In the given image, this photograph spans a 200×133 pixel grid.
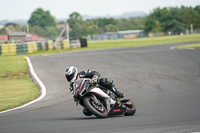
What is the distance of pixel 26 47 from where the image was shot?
50812 millimetres

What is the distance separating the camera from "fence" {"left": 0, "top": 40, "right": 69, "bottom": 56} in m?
48.8

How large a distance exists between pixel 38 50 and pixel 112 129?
47.8 meters

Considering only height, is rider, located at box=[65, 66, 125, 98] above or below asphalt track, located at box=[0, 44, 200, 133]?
above

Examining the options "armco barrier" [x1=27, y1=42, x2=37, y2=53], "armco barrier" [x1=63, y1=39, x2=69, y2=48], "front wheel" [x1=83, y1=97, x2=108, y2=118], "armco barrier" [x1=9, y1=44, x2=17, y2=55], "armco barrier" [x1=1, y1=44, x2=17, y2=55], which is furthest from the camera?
"armco barrier" [x1=63, y1=39, x2=69, y2=48]

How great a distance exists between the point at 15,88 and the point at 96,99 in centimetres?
982

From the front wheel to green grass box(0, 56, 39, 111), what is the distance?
4681 millimetres

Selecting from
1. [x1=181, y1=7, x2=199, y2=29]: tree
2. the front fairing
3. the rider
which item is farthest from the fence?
[x1=181, y1=7, x2=199, y2=29]: tree

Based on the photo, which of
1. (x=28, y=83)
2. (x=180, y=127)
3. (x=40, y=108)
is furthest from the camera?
(x=28, y=83)

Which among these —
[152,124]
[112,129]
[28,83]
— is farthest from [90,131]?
[28,83]

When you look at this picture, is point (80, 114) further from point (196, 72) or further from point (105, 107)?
point (196, 72)

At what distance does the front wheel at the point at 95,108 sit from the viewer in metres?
9.25

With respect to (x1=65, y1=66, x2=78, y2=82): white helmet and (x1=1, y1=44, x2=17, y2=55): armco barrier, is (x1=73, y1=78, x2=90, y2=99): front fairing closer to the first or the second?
(x1=65, y1=66, x2=78, y2=82): white helmet

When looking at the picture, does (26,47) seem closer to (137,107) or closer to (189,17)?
(137,107)

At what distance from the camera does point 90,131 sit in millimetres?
7754
